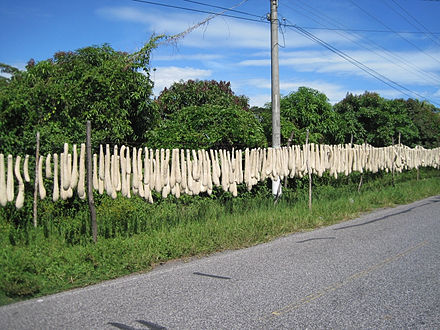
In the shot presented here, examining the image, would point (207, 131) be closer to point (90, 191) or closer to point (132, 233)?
point (132, 233)

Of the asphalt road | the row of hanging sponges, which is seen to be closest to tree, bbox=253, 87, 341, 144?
the row of hanging sponges

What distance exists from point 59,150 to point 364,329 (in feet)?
22.8

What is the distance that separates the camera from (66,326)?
4.01 m

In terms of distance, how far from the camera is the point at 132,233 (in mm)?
7461

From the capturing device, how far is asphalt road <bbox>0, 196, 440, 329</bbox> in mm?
4113

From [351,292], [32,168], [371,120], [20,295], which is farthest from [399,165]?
[20,295]

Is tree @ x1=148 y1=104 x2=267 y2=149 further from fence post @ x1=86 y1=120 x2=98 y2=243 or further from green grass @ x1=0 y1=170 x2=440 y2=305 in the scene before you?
fence post @ x1=86 y1=120 x2=98 y2=243

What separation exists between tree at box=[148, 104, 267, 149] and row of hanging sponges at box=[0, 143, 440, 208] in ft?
1.84

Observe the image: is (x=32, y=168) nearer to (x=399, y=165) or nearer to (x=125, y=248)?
(x=125, y=248)

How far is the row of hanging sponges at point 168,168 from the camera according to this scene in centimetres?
651

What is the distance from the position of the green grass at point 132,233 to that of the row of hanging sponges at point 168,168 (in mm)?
643

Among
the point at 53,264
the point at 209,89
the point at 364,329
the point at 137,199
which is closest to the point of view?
the point at 364,329

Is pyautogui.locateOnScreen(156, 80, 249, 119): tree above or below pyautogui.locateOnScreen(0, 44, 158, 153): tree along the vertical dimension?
above

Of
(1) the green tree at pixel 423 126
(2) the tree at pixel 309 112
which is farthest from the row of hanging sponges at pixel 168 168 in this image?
(1) the green tree at pixel 423 126
